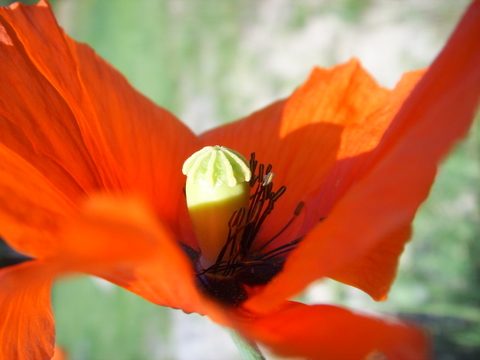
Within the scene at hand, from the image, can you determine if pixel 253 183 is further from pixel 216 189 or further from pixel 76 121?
pixel 76 121

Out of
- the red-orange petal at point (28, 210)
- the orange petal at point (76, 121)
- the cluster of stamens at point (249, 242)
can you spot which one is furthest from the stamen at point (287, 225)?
the red-orange petal at point (28, 210)

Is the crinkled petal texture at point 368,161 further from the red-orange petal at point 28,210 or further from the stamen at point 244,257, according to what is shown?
the red-orange petal at point 28,210

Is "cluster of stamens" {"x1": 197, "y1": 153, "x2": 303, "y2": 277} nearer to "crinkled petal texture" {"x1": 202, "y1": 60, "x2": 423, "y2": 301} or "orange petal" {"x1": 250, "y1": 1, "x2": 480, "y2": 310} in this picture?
"crinkled petal texture" {"x1": 202, "y1": 60, "x2": 423, "y2": 301}

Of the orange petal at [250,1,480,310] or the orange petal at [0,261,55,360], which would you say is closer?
the orange petal at [250,1,480,310]

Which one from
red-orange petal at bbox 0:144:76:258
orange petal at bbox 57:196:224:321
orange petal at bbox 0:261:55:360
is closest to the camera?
orange petal at bbox 57:196:224:321

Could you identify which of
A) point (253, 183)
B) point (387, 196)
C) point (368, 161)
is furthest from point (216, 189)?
point (387, 196)

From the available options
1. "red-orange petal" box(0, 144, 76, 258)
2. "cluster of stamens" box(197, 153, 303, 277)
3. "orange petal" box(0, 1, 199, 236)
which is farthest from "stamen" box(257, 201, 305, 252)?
"red-orange petal" box(0, 144, 76, 258)
